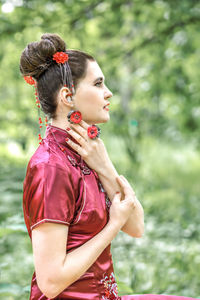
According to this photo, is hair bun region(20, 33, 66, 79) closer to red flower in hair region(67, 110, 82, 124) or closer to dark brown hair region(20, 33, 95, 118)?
dark brown hair region(20, 33, 95, 118)

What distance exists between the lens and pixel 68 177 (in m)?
1.32

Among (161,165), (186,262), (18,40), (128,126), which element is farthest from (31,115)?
(161,165)

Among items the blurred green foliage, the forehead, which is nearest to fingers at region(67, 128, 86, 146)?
the forehead

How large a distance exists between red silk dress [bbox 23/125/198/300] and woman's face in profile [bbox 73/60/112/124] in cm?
12

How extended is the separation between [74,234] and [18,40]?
11.8 feet

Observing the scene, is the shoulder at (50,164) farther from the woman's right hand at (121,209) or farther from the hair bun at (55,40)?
the hair bun at (55,40)

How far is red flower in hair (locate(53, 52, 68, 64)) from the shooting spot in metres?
1.46

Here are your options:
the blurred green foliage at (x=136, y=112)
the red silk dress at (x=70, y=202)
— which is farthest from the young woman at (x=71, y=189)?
the blurred green foliage at (x=136, y=112)

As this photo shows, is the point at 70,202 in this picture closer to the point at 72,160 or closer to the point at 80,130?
the point at 72,160

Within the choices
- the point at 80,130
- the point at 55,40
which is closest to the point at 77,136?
the point at 80,130

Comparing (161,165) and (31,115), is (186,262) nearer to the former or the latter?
(31,115)

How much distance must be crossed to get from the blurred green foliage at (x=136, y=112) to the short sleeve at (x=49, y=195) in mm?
868

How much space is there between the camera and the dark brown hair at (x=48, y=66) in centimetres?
148

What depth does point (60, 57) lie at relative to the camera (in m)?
1.46
